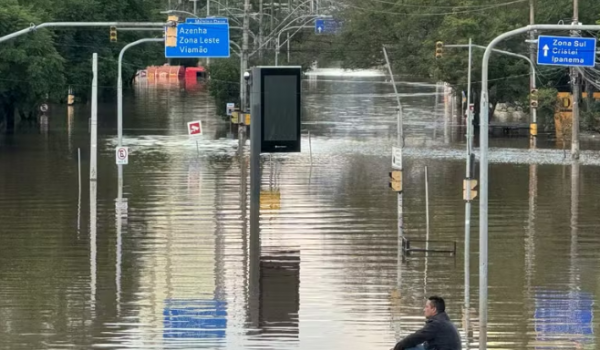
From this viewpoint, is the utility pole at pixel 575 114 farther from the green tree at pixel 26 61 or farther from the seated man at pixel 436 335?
the seated man at pixel 436 335

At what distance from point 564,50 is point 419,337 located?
17251mm

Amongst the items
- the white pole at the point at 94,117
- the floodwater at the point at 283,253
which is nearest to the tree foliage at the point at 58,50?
the floodwater at the point at 283,253

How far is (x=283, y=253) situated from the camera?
31.4m

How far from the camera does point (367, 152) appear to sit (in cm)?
6512

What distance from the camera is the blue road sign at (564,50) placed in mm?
30141

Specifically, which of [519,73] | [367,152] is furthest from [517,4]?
[367,152]

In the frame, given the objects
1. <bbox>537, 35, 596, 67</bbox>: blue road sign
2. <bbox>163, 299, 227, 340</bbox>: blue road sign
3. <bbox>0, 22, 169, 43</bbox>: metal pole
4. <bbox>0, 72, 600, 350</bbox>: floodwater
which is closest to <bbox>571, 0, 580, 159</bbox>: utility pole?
<bbox>0, 72, 600, 350</bbox>: floodwater

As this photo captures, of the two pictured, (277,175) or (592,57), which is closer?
(592,57)

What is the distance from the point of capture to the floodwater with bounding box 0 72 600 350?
22.7 m

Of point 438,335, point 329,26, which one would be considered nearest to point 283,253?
point 438,335

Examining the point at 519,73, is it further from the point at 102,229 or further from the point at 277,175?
the point at 102,229

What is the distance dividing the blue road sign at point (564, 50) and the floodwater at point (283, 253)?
4.73m

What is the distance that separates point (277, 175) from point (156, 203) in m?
11.5

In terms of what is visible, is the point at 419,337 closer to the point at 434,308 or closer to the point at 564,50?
the point at 434,308
